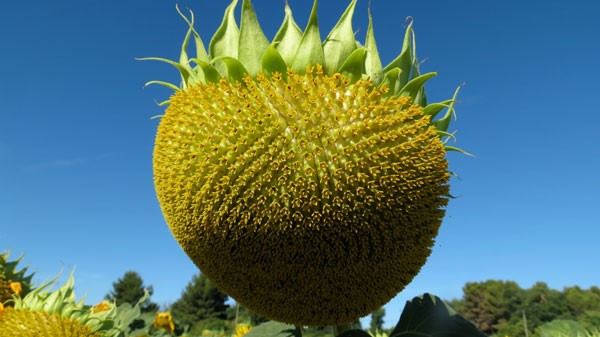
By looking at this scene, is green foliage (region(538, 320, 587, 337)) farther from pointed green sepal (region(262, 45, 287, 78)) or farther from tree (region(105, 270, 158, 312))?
tree (region(105, 270, 158, 312))

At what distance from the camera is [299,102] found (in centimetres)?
222

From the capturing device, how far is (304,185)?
2113 mm

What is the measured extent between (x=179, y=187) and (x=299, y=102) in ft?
2.18

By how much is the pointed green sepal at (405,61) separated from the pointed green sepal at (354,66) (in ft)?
0.57

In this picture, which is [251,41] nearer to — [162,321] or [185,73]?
[185,73]

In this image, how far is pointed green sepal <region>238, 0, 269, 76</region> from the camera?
2.33 metres

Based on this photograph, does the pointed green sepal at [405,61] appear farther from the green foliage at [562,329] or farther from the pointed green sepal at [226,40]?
the green foliage at [562,329]

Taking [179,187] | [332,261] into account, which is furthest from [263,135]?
[332,261]

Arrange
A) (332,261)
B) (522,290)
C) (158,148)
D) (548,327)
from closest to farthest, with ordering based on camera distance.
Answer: (332,261) < (158,148) < (548,327) < (522,290)

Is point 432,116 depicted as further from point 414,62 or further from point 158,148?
point 158,148

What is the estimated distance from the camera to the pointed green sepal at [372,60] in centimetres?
240

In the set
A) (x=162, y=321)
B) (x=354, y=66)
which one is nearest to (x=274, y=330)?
(x=354, y=66)

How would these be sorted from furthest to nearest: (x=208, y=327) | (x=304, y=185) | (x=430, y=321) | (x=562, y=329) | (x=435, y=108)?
(x=208, y=327), (x=562, y=329), (x=430, y=321), (x=435, y=108), (x=304, y=185)

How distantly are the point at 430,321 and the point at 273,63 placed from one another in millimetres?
1819
